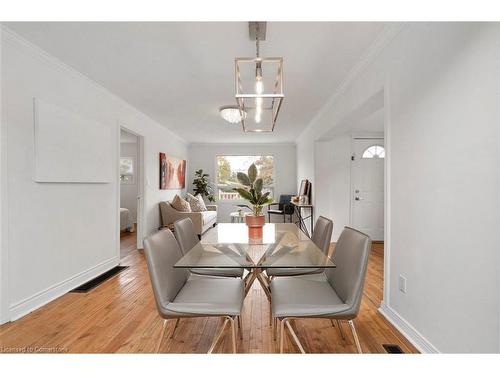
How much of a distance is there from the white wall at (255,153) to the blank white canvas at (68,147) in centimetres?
396

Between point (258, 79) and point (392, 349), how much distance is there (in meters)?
2.04

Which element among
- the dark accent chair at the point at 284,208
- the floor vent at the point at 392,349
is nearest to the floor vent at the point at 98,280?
the floor vent at the point at 392,349

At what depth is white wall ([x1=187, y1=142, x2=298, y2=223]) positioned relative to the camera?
23.5 feet

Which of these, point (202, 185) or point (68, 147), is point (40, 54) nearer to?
point (68, 147)

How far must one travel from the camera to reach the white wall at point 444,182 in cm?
115

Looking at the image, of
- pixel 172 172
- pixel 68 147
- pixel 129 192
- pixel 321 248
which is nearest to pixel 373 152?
pixel 321 248

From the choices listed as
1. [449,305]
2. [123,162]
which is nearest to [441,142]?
[449,305]

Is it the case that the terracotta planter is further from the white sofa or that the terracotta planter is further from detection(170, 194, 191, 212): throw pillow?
detection(170, 194, 191, 212): throw pillow

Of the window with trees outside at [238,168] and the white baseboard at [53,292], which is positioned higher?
the window with trees outside at [238,168]

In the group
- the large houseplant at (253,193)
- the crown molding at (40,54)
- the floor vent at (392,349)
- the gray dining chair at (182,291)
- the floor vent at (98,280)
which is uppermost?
the crown molding at (40,54)

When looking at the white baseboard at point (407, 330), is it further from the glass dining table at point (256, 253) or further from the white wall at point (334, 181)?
the white wall at point (334, 181)

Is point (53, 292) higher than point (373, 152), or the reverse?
point (373, 152)

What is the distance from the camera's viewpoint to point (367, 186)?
16.1ft

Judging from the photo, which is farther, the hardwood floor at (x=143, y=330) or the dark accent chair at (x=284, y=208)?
the dark accent chair at (x=284, y=208)
